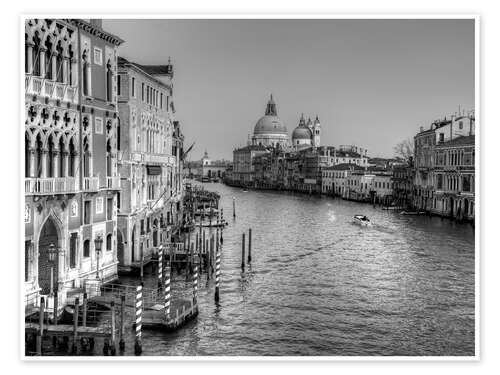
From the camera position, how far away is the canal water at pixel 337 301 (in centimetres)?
757

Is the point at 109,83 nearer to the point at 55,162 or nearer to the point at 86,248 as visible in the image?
the point at 55,162

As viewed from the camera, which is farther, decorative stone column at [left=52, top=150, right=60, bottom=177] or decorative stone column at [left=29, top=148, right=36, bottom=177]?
decorative stone column at [left=52, top=150, right=60, bottom=177]

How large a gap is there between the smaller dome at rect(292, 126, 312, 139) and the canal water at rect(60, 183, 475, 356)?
5214cm

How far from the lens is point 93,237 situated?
354 inches

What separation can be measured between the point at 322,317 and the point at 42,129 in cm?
422

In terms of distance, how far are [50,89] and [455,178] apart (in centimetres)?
1715

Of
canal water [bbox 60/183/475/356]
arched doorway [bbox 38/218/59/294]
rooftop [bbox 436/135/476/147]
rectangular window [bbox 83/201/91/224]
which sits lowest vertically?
canal water [bbox 60/183/475/356]

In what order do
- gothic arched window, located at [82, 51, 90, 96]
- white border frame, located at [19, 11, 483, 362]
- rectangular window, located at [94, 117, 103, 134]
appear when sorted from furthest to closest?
rectangular window, located at [94, 117, 103, 134] → gothic arched window, located at [82, 51, 90, 96] → white border frame, located at [19, 11, 483, 362]

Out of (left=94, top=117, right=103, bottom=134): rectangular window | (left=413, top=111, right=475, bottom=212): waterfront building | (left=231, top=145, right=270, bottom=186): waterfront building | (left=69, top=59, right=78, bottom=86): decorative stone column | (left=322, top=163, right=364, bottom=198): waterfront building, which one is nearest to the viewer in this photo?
(left=69, top=59, right=78, bottom=86): decorative stone column

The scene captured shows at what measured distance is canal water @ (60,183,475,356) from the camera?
7.57 m

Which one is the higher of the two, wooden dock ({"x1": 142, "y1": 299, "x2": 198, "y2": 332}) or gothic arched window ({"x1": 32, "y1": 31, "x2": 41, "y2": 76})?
gothic arched window ({"x1": 32, "y1": 31, "x2": 41, "y2": 76})

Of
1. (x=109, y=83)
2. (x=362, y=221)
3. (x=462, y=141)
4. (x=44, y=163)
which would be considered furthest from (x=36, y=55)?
(x=462, y=141)

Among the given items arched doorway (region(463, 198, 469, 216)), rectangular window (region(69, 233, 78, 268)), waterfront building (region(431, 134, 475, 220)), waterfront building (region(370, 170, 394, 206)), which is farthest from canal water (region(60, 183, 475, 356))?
waterfront building (region(370, 170, 394, 206))

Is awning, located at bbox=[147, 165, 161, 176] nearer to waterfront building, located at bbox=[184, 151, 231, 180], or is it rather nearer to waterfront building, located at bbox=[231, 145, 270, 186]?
waterfront building, located at bbox=[231, 145, 270, 186]
